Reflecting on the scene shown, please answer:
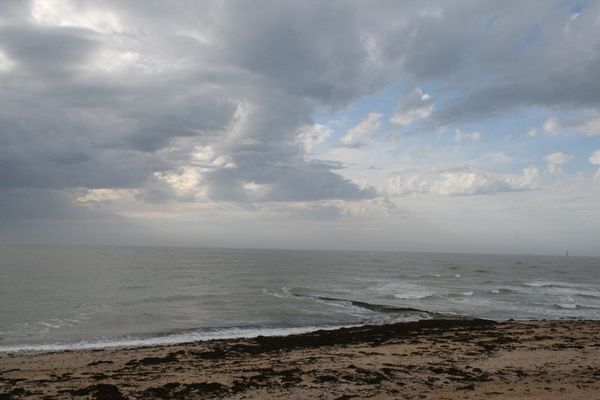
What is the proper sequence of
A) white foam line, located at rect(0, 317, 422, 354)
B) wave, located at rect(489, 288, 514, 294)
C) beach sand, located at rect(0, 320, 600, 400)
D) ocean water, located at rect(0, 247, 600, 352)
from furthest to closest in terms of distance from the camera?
1. wave, located at rect(489, 288, 514, 294)
2. ocean water, located at rect(0, 247, 600, 352)
3. white foam line, located at rect(0, 317, 422, 354)
4. beach sand, located at rect(0, 320, 600, 400)

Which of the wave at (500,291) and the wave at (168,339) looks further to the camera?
the wave at (500,291)

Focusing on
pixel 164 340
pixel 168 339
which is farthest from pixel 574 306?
pixel 164 340

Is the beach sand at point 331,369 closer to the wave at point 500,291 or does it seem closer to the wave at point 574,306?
the wave at point 574,306

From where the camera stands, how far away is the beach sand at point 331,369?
11.7 meters

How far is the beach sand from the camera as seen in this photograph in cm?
1172

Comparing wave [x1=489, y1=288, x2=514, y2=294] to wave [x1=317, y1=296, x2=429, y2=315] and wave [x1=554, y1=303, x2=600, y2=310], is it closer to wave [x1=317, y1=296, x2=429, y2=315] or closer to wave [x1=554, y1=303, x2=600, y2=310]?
wave [x1=554, y1=303, x2=600, y2=310]

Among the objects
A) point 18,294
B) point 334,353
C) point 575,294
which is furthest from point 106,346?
point 575,294

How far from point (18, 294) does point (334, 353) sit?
111 ft

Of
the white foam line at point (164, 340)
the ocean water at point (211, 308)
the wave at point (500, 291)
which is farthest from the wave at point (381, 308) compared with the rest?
the wave at point (500, 291)

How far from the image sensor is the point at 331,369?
551 inches

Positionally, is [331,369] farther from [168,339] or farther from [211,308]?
[211,308]

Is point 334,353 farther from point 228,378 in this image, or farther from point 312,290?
point 312,290

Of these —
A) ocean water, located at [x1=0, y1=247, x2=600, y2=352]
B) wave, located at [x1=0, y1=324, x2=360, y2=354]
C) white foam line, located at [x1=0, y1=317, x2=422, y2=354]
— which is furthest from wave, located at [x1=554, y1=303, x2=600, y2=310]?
wave, located at [x1=0, y1=324, x2=360, y2=354]

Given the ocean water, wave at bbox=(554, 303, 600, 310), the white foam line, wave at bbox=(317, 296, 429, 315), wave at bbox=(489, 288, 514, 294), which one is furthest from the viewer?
wave at bbox=(489, 288, 514, 294)
